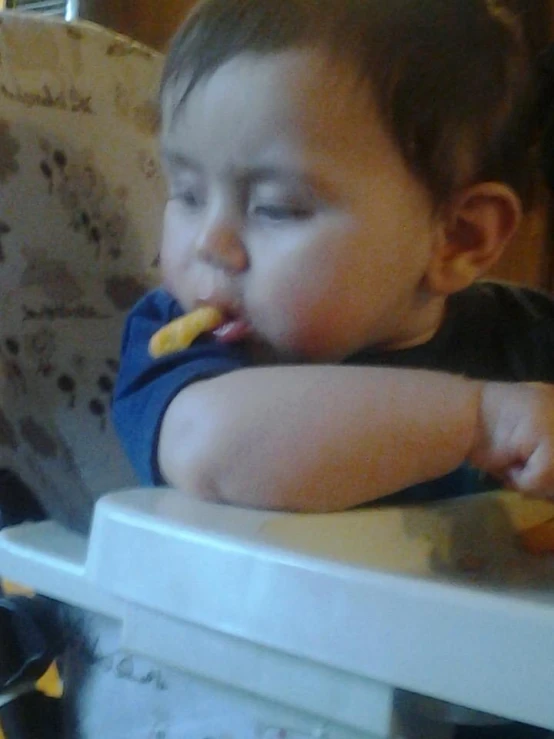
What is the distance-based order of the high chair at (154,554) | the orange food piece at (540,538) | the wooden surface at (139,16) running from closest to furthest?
the high chair at (154,554), the orange food piece at (540,538), the wooden surface at (139,16)

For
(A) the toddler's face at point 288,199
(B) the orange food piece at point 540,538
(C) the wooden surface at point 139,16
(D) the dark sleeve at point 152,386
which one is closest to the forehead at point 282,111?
(A) the toddler's face at point 288,199

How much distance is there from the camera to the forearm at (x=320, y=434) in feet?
1.31

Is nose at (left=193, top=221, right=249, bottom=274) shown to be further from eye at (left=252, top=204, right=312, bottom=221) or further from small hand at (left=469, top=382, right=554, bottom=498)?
small hand at (left=469, top=382, right=554, bottom=498)

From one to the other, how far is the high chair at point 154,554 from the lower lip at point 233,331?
12 centimetres

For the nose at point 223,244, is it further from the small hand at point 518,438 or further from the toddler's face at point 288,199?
the small hand at point 518,438

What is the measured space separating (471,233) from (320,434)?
25 centimetres

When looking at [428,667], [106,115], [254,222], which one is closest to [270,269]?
[254,222]

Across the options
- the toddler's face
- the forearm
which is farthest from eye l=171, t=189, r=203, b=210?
the forearm

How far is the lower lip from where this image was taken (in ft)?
1.67

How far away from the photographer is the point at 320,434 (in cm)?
40

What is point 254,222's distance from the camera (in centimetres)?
49

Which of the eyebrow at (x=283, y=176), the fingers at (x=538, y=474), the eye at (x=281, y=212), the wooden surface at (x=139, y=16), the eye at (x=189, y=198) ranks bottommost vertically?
the fingers at (x=538, y=474)

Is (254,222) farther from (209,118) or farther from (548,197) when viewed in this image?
(548,197)

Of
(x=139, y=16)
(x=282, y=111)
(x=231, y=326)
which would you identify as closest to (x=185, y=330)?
(x=231, y=326)
